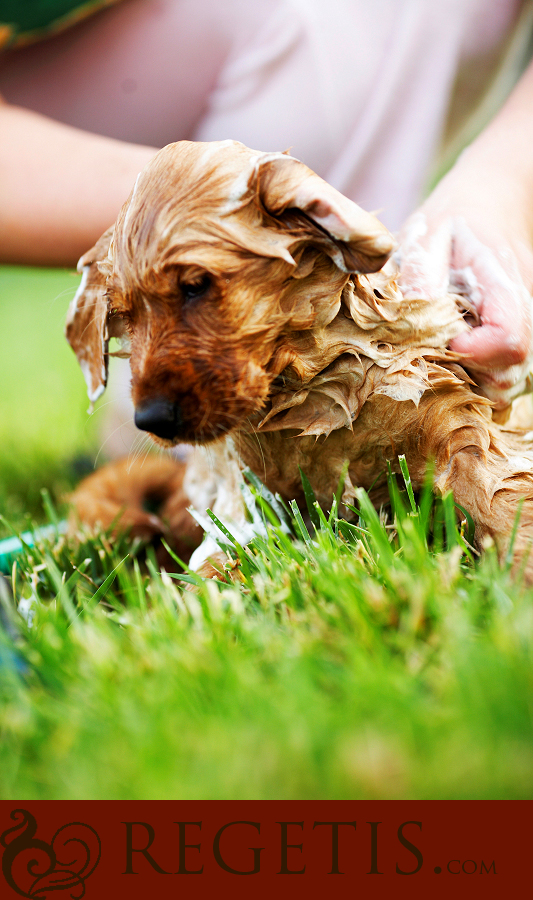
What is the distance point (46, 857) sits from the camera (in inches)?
37.1

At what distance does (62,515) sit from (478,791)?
219 cm

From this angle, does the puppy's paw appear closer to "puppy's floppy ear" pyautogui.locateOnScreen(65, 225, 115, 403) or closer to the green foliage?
"puppy's floppy ear" pyautogui.locateOnScreen(65, 225, 115, 403)

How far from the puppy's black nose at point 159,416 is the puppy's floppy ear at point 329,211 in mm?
437

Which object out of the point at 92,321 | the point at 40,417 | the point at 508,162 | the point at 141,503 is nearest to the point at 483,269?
the point at 508,162

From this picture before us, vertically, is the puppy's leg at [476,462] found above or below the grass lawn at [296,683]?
above

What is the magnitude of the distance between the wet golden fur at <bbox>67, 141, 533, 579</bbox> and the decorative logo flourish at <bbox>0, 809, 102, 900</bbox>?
2.46ft

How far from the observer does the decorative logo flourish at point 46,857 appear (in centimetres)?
92

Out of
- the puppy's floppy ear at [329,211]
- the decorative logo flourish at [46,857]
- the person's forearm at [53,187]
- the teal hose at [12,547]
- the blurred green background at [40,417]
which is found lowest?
the decorative logo flourish at [46,857]

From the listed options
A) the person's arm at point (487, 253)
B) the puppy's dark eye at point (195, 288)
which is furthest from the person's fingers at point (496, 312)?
the puppy's dark eye at point (195, 288)

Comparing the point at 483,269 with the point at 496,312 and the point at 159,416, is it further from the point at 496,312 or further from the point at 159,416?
the point at 159,416

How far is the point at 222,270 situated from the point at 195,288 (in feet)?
0.24

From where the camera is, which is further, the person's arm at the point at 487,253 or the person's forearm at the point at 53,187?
the person's forearm at the point at 53,187

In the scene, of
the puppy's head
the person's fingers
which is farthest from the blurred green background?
the person's fingers

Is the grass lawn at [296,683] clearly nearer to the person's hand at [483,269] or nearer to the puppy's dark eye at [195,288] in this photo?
the person's hand at [483,269]
